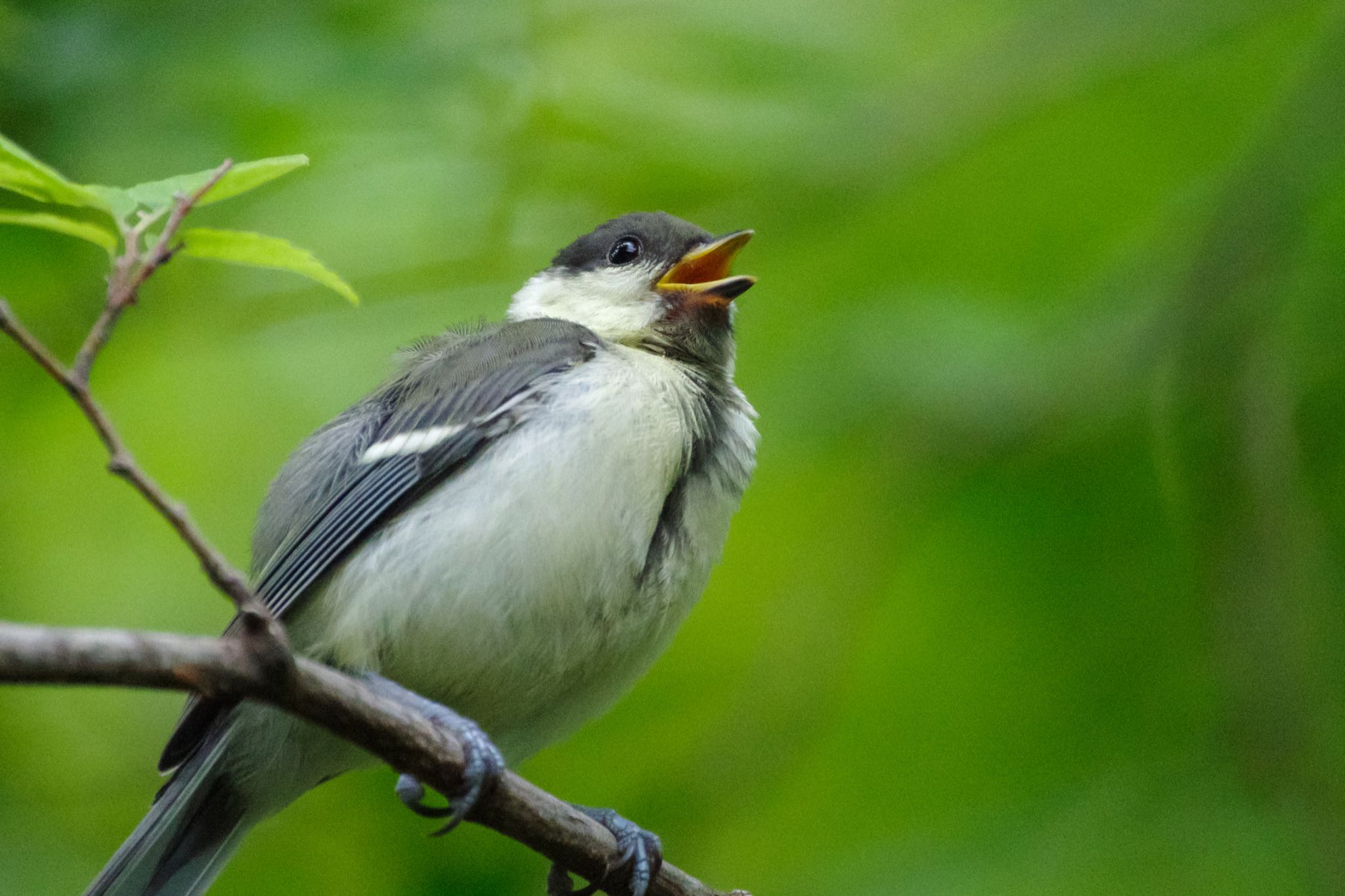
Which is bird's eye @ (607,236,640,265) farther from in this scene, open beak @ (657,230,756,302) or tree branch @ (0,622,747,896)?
tree branch @ (0,622,747,896)

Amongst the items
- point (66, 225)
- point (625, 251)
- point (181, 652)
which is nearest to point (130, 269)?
point (66, 225)

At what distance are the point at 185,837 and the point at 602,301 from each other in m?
1.89

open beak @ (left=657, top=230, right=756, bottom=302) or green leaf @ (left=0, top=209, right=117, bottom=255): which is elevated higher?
open beak @ (left=657, top=230, right=756, bottom=302)

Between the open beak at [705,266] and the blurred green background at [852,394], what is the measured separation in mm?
531

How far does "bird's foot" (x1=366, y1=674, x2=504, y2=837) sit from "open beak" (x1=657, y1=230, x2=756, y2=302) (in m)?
1.49

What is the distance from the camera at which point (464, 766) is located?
254 centimetres

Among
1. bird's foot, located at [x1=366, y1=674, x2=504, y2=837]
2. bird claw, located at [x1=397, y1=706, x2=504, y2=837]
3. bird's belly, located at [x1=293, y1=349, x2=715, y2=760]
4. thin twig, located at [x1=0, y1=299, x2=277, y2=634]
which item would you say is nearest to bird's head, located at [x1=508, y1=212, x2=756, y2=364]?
bird's belly, located at [x1=293, y1=349, x2=715, y2=760]

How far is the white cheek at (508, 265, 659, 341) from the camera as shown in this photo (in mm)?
4066

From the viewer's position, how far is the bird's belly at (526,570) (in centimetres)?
312

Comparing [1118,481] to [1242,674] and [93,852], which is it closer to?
[1242,674]

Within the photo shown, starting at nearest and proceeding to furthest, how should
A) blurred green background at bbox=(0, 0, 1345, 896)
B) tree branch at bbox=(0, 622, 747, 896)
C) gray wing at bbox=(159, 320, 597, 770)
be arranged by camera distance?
tree branch at bbox=(0, 622, 747, 896) → gray wing at bbox=(159, 320, 597, 770) → blurred green background at bbox=(0, 0, 1345, 896)

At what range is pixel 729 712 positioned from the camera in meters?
4.51

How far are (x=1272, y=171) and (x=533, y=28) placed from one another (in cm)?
235

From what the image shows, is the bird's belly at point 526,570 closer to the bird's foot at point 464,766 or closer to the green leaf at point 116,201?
the bird's foot at point 464,766
